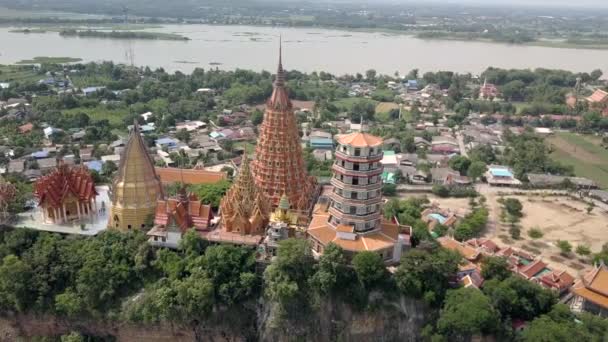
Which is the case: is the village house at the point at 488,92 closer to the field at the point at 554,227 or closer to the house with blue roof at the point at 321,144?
the house with blue roof at the point at 321,144

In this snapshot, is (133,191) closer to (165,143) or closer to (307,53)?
(165,143)

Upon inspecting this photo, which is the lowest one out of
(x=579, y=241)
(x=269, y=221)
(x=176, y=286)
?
(x=579, y=241)

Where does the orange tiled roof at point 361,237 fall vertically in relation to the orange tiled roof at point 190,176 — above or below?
above

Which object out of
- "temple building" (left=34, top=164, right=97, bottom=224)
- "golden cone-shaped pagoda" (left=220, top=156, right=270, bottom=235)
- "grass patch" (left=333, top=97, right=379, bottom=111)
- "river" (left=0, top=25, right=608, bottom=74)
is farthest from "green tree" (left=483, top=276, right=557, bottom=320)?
"river" (left=0, top=25, right=608, bottom=74)

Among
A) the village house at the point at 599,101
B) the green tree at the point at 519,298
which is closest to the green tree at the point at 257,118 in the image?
the green tree at the point at 519,298

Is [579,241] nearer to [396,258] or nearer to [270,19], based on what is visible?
[396,258]

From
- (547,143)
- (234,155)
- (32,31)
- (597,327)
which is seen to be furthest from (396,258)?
(32,31)
